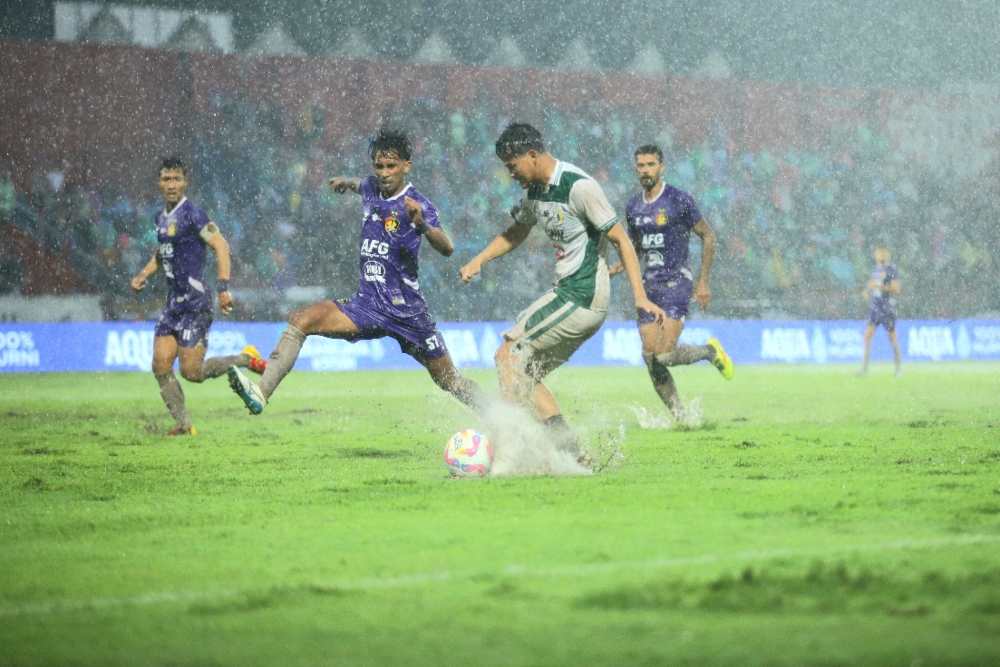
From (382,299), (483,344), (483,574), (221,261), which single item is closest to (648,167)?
(382,299)

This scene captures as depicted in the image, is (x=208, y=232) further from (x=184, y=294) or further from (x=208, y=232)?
(x=184, y=294)

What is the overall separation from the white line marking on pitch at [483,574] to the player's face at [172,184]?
7.55 meters

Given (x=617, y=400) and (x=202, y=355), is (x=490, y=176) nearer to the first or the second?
(x=617, y=400)

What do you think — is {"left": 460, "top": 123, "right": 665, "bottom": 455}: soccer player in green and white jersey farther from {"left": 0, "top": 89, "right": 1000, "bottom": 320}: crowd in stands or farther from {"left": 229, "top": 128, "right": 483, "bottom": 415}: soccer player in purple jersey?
{"left": 0, "top": 89, "right": 1000, "bottom": 320}: crowd in stands

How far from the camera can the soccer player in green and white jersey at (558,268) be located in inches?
317

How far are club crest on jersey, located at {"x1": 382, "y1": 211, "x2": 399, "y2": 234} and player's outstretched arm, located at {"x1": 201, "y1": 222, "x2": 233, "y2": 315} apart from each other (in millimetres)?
2043

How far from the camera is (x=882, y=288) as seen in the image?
23.6 m

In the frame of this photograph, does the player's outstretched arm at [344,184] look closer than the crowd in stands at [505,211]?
Yes

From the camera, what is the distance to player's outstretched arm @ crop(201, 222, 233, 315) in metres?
11.2

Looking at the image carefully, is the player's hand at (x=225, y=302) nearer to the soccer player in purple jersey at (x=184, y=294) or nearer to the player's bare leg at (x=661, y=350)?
the soccer player in purple jersey at (x=184, y=294)

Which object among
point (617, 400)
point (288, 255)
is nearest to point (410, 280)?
point (617, 400)

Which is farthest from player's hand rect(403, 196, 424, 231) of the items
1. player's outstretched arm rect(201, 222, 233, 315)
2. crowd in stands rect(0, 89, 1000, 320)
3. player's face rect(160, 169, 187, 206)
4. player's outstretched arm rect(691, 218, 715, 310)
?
crowd in stands rect(0, 89, 1000, 320)

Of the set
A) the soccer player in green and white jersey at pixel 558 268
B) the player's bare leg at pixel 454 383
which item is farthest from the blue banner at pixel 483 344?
the soccer player in green and white jersey at pixel 558 268

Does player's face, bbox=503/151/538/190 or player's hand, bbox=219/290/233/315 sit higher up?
player's face, bbox=503/151/538/190
